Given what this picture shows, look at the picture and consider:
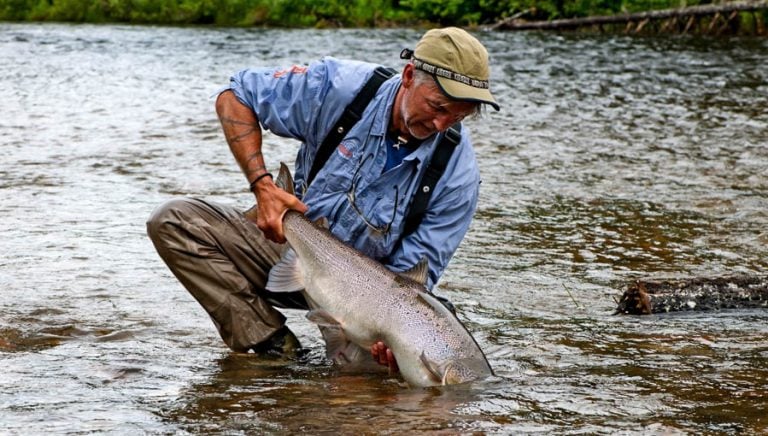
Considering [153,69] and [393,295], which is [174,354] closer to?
[393,295]

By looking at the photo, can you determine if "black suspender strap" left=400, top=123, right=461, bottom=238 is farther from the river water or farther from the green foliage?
the green foliage

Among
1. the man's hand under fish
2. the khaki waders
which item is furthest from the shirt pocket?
the man's hand under fish

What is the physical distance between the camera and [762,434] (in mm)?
3932

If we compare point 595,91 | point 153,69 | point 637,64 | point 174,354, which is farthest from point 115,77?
point 174,354

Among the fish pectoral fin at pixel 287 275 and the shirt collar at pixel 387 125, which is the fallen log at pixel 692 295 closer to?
the shirt collar at pixel 387 125

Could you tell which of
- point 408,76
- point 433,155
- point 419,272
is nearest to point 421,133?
point 433,155

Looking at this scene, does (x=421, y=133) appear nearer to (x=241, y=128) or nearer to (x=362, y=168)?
(x=362, y=168)

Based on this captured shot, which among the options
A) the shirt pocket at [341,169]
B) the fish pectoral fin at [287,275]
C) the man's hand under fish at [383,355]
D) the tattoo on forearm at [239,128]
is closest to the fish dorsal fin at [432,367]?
the man's hand under fish at [383,355]

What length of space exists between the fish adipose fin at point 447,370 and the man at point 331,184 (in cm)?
20

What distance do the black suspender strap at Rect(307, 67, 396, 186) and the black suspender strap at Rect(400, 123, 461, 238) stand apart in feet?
1.16

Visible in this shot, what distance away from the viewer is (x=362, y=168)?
4.65 metres

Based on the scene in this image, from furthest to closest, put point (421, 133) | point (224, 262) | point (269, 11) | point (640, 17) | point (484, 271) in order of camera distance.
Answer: point (269, 11) < point (640, 17) < point (484, 271) < point (224, 262) < point (421, 133)

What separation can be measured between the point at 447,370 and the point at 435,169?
0.84 metres

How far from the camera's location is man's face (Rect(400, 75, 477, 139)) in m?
4.38
